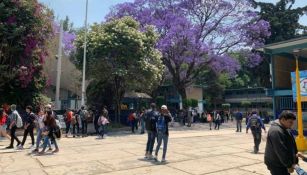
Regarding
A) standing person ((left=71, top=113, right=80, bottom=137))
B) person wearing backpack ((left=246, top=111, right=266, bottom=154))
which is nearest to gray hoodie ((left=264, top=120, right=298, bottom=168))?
person wearing backpack ((left=246, top=111, right=266, bottom=154))

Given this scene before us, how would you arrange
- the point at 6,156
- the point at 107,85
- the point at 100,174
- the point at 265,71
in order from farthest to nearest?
the point at 265,71, the point at 107,85, the point at 6,156, the point at 100,174

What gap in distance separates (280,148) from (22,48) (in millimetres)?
18187

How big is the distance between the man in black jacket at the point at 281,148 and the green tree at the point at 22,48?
17308 mm

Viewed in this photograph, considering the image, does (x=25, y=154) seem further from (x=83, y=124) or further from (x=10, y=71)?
(x=10, y=71)

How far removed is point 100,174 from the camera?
8250mm

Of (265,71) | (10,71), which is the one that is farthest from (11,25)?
(265,71)

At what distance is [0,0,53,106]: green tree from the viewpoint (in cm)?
1923

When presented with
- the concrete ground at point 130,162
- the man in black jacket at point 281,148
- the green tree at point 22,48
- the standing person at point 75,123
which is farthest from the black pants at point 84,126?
the man in black jacket at point 281,148

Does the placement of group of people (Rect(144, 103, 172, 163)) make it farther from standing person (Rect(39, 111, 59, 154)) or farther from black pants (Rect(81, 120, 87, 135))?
black pants (Rect(81, 120, 87, 135))

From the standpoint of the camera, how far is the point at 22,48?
19766 millimetres

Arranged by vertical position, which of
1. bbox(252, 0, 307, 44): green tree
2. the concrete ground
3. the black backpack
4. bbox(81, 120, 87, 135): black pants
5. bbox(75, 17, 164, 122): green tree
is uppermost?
bbox(252, 0, 307, 44): green tree

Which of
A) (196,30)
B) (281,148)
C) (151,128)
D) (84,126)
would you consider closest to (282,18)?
(196,30)

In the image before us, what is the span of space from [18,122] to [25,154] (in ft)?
5.88

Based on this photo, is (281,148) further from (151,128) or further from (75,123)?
(75,123)
